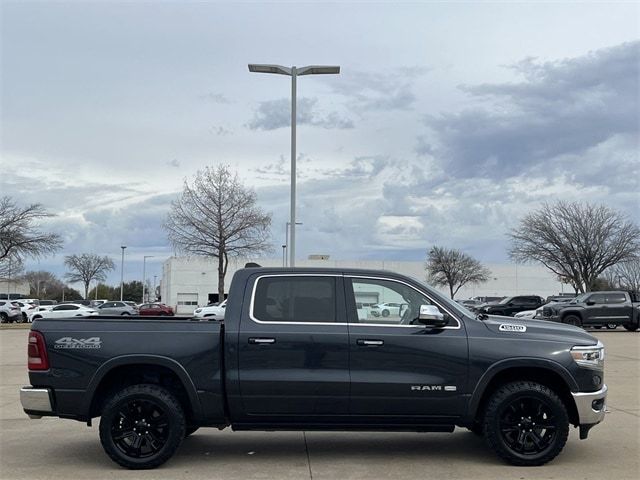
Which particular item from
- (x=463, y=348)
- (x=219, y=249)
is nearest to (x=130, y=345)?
(x=463, y=348)

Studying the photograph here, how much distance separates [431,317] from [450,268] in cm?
7041

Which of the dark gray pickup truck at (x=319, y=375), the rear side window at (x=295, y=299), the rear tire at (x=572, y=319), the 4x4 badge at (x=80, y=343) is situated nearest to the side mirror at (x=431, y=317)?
the dark gray pickup truck at (x=319, y=375)

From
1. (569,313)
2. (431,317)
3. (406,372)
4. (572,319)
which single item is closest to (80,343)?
(406,372)

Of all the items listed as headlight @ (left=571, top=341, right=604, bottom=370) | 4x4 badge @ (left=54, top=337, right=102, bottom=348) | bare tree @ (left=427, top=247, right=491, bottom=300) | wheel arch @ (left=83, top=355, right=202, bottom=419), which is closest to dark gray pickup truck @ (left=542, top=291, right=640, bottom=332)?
headlight @ (left=571, top=341, right=604, bottom=370)

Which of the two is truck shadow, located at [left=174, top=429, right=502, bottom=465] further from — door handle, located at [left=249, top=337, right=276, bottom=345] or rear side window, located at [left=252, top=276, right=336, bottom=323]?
rear side window, located at [left=252, top=276, right=336, bottom=323]

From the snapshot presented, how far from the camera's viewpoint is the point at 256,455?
729 centimetres

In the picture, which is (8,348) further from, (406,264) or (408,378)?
(406,264)

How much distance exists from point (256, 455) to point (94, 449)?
6.00ft

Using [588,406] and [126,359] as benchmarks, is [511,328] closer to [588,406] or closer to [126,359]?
[588,406]

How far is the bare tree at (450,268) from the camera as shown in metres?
75.7

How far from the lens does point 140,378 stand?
6.95 m

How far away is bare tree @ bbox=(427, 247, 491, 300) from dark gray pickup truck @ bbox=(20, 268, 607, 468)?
68287 millimetres

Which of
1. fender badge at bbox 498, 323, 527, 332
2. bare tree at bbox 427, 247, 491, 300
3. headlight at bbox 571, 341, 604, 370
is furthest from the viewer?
bare tree at bbox 427, 247, 491, 300

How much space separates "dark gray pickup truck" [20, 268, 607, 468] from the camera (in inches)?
259
